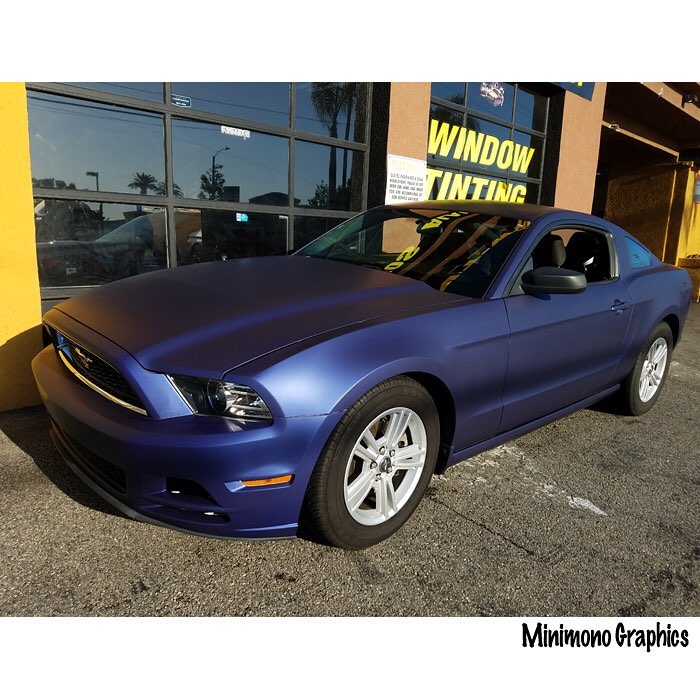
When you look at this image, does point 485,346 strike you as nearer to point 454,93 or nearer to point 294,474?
point 294,474

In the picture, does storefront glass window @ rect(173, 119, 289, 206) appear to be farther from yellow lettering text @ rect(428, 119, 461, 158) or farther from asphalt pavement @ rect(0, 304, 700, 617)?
asphalt pavement @ rect(0, 304, 700, 617)

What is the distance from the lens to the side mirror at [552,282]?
2.89 m

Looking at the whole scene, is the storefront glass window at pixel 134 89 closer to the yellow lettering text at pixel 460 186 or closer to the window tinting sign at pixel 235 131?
the window tinting sign at pixel 235 131

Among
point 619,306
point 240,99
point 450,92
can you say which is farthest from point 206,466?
point 450,92

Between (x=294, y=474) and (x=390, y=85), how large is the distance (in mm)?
5745

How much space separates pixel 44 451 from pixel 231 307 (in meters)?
1.65

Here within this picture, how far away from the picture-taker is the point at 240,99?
5648mm

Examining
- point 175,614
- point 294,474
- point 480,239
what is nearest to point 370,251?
point 480,239

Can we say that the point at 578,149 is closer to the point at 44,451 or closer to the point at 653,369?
the point at 653,369

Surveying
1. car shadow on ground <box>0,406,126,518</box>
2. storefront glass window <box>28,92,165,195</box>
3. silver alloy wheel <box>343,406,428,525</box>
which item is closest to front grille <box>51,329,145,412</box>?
car shadow on ground <box>0,406,126,518</box>

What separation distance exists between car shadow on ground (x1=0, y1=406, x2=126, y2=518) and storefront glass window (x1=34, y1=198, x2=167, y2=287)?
1251 mm

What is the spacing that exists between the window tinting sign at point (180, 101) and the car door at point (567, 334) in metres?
3.56

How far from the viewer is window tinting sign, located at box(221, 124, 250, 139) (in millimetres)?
5578

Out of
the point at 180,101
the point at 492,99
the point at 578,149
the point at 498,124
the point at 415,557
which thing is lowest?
the point at 415,557
